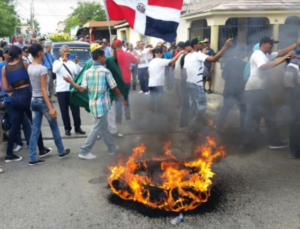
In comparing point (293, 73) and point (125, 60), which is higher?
point (125, 60)

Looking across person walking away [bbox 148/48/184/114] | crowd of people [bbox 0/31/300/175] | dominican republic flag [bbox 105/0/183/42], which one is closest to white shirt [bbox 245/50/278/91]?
crowd of people [bbox 0/31/300/175]

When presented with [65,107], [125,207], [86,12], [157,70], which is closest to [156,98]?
[157,70]

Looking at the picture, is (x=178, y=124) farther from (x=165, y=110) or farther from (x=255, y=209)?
(x=255, y=209)

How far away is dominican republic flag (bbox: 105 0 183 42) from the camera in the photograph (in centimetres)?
462

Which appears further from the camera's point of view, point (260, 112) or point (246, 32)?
point (246, 32)

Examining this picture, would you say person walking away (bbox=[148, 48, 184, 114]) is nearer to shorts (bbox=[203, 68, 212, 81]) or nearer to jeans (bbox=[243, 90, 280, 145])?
jeans (bbox=[243, 90, 280, 145])

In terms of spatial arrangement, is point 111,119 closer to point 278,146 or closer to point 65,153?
point 65,153

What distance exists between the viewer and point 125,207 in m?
3.42

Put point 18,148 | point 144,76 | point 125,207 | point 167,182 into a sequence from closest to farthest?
point 125,207 → point 167,182 → point 18,148 → point 144,76

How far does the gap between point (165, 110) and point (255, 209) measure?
16.0 feet

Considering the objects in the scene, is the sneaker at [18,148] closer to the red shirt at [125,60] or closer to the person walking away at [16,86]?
the person walking away at [16,86]

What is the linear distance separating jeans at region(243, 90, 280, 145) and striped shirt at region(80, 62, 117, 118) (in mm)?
2420

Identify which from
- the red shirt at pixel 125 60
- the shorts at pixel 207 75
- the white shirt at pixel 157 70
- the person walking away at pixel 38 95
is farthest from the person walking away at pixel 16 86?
the shorts at pixel 207 75

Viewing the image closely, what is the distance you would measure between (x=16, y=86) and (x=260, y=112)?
161 inches
